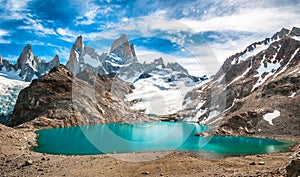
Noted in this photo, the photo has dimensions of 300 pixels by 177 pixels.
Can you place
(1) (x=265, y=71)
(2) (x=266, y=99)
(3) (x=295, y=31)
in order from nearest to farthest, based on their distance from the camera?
(2) (x=266, y=99) → (1) (x=265, y=71) → (3) (x=295, y=31)

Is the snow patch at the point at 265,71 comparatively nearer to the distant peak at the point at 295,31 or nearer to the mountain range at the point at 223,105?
the mountain range at the point at 223,105

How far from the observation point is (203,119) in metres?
155

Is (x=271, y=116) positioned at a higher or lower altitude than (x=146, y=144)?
higher

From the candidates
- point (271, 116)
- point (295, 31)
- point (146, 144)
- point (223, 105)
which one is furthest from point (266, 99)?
point (295, 31)

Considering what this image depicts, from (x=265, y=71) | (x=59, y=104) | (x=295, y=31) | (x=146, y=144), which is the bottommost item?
(x=146, y=144)

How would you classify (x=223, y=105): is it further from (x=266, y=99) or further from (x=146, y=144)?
(x=146, y=144)

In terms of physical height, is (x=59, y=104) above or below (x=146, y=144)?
above

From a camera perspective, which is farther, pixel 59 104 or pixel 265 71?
pixel 265 71

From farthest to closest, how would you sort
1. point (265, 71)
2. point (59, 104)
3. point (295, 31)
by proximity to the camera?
point (295, 31), point (265, 71), point (59, 104)

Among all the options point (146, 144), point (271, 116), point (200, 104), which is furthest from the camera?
point (200, 104)

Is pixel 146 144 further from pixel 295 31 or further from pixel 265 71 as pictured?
pixel 295 31

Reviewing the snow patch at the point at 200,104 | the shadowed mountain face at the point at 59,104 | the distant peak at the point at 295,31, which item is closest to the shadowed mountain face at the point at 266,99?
the distant peak at the point at 295,31

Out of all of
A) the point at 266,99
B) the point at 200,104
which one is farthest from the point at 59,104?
the point at 200,104

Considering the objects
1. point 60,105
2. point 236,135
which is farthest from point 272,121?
point 60,105
